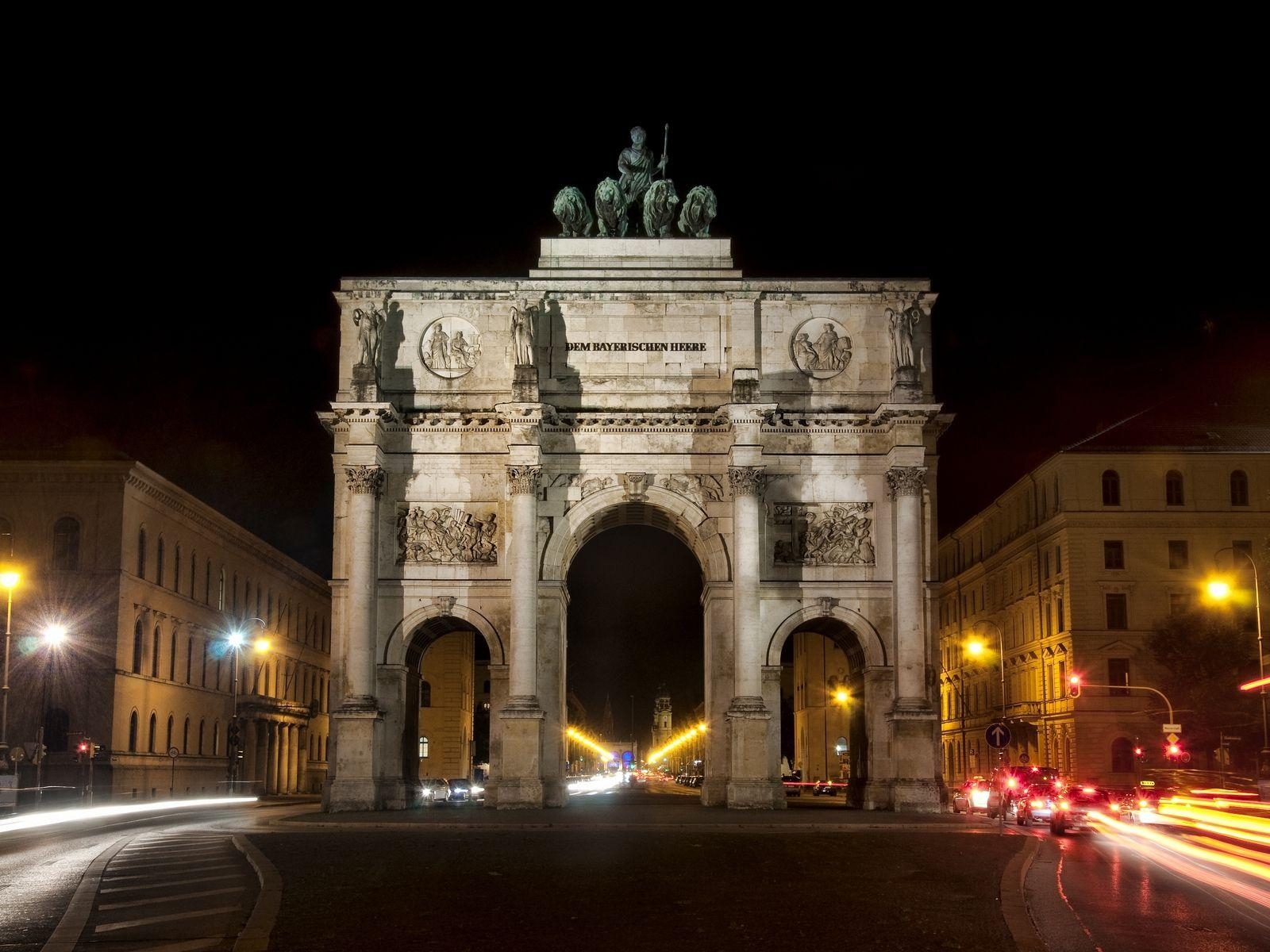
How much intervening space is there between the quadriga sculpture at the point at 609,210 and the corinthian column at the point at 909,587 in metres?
10.9

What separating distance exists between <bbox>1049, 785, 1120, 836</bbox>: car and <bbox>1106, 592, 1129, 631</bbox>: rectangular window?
2783 centimetres

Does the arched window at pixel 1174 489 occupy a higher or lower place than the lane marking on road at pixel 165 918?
higher

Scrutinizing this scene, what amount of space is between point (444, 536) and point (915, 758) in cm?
1390

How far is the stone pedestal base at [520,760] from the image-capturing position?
40094 mm

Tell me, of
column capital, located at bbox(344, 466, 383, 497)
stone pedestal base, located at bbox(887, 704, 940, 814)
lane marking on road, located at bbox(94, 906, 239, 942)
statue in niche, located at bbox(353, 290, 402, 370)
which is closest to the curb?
lane marking on road, located at bbox(94, 906, 239, 942)

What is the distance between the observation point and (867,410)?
43438 millimetres

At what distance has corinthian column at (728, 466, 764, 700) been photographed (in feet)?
136

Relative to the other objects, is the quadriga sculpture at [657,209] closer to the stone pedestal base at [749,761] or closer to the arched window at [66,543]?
the stone pedestal base at [749,761]

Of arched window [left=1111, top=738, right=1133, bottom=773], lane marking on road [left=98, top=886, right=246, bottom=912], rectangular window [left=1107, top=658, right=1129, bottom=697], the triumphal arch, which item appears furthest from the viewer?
rectangular window [left=1107, top=658, right=1129, bottom=697]

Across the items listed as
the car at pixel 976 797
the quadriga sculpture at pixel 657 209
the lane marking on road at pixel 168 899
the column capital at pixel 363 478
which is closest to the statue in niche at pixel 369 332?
the column capital at pixel 363 478

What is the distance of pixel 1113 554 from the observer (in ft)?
217

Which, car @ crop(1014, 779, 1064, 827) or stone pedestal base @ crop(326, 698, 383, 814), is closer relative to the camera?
car @ crop(1014, 779, 1064, 827)

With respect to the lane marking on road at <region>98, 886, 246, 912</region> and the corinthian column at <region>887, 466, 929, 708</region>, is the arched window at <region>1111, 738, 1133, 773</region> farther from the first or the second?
the lane marking on road at <region>98, 886, 246, 912</region>

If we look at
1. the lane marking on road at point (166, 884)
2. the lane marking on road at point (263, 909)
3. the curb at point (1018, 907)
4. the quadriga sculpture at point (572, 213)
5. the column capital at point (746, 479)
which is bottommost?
the curb at point (1018, 907)
